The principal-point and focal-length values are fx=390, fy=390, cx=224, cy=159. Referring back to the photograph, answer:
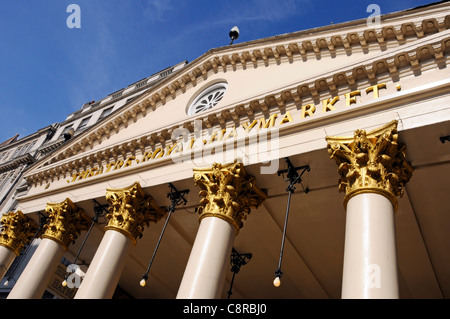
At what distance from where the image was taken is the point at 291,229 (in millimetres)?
12438

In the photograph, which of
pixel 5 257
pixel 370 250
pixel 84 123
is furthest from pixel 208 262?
pixel 84 123

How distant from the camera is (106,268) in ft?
35.7

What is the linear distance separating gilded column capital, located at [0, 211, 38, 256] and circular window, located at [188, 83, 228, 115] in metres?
7.92

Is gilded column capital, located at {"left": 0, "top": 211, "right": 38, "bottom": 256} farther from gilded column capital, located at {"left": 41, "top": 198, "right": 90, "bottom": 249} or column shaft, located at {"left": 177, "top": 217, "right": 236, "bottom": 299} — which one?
column shaft, located at {"left": 177, "top": 217, "right": 236, "bottom": 299}

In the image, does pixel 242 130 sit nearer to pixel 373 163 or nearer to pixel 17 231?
pixel 373 163

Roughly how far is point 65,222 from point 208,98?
7.09 m

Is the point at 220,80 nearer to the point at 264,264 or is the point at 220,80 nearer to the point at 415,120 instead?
the point at 264,264

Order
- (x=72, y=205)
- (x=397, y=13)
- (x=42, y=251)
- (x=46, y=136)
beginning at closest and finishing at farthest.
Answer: (x=397, y=13), (x=42, y=251), (x=72, y=205), (x=46, y=136)

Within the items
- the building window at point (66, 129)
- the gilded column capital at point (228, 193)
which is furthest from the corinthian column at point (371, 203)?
the building window at point (66, 129)

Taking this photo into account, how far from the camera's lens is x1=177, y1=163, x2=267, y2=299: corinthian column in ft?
27.8

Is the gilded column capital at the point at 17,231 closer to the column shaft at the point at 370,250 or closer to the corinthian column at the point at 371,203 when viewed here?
the corinthian column at the point at 371,203
